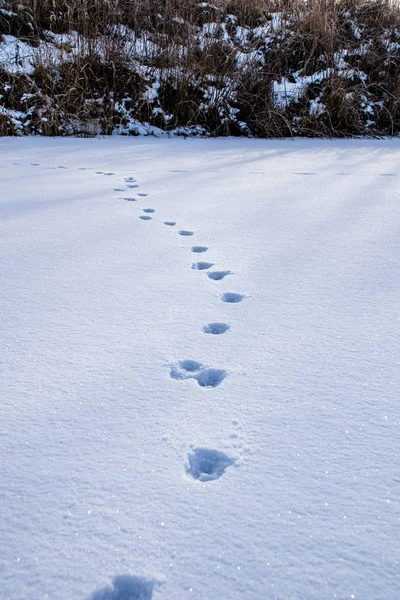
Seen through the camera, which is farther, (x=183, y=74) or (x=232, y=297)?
→ (x=183, y=74)

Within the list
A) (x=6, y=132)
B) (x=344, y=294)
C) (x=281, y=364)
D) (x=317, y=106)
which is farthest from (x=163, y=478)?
(x=317, y=106)

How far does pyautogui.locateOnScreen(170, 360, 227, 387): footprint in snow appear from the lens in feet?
3.02

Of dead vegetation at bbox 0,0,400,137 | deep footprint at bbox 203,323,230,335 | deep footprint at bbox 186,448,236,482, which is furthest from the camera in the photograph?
dead vegetation at bbox 0,0,400,137

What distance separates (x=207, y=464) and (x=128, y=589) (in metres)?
0.21

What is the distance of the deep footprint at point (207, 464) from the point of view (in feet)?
2.26

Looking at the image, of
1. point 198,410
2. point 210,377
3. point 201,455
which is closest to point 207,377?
point 210,377

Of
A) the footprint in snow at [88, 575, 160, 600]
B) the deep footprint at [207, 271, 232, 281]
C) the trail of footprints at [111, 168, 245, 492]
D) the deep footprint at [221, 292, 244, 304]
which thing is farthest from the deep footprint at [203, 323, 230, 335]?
the footprint in snow at [88, 575, 160, 600]

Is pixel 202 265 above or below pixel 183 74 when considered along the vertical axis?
below

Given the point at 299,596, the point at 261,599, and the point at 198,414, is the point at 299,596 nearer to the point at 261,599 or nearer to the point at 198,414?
the point at 261,599

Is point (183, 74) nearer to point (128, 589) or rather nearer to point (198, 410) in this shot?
point (198, 410)

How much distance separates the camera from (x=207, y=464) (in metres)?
0.71

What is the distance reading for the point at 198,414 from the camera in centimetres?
81

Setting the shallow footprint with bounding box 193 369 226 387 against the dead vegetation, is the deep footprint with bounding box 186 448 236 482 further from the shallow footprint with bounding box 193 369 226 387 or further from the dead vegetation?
the dead vegetation

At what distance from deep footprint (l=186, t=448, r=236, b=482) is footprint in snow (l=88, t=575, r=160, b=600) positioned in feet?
0.55
